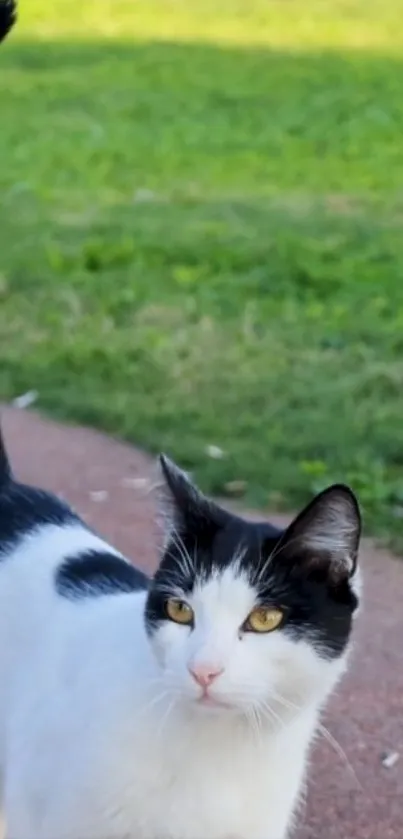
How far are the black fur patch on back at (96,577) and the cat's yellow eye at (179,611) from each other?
427mm

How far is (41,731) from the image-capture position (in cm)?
284

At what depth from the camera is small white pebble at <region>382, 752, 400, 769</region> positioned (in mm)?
3752

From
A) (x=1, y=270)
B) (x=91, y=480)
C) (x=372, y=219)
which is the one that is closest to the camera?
(x=91, y=480)

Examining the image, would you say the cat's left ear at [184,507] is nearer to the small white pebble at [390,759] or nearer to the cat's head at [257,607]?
the cat's head at [257,607]

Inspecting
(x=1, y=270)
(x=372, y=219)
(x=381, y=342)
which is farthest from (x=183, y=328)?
(x=372, y=219)

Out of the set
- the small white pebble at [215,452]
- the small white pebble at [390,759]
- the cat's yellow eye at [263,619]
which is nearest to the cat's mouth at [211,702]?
the cat's yellow eye at [263,619]

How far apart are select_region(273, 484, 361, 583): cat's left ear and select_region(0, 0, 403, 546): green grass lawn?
7.94 feet

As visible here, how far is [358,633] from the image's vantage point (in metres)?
4.39

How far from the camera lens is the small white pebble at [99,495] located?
529 centimetres

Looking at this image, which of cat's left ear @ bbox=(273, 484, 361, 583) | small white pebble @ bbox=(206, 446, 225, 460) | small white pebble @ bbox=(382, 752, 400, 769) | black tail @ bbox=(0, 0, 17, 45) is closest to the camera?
cat's left ear @ bbox=(273, 484, 361, 583)

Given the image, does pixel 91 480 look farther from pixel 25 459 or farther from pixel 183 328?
pixel 183 328

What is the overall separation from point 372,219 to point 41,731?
6421 millimetres

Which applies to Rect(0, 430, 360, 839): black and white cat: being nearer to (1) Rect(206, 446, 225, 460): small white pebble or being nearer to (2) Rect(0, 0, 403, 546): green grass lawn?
(2) Rect(0, 0, 403, 546): green grass lawn

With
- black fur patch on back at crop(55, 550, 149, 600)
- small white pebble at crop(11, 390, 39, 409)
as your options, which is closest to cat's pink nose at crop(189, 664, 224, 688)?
black fur patch on back at crop(55, 550, 149, 600)
